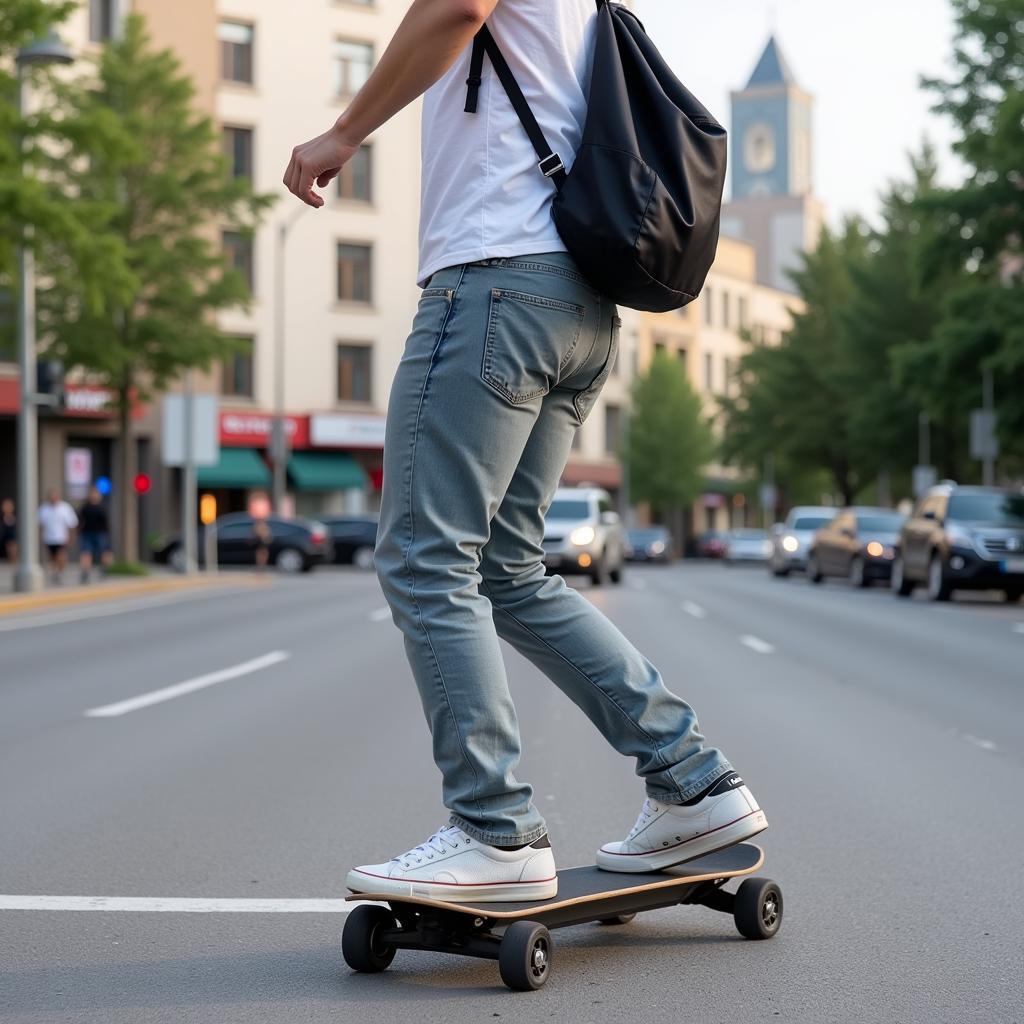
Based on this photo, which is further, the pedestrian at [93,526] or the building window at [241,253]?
the building window at [241,253]

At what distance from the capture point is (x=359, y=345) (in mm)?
52406

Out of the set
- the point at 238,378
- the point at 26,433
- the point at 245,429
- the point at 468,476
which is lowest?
the point at 245,429

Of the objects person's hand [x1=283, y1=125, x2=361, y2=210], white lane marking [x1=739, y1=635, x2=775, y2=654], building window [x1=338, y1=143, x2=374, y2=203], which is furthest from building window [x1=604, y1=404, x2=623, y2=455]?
person's hand [x1=283, y1=125, x2=361, y2=210]

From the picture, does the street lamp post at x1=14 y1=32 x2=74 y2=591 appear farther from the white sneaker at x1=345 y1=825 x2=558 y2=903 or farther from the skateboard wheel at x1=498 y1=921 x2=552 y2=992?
the skateboard wheel at x1=498 y1=921 x2=552 y2=992

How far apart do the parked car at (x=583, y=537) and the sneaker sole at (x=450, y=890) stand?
23.0 metres

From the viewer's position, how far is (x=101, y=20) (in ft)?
151

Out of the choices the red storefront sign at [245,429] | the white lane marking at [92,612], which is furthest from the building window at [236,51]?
the white lane marking at [92,612]

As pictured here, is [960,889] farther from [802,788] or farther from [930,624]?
[930,624]

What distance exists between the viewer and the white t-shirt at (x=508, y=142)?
3.28 metres

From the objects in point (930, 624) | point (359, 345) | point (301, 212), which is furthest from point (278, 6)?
point (930, 624)

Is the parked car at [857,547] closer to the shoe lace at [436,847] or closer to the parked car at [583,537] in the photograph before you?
the parked car at [583,537]

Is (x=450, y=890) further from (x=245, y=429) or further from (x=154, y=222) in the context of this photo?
(x=245, y=429)

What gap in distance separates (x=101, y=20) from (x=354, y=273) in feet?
35.9

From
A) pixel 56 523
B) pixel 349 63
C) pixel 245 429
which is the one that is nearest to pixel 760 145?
pixel 349 63
